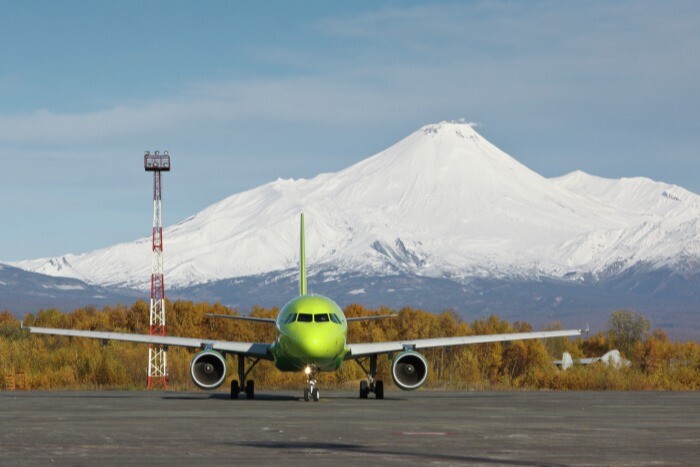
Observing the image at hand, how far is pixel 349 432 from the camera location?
25094 mm

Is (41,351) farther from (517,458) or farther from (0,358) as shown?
(517,458)

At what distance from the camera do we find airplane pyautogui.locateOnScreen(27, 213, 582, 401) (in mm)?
39562

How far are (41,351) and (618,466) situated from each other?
46.6 metres

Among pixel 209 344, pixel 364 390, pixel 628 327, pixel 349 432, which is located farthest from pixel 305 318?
pixel 628 327

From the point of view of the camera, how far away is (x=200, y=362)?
4309cm

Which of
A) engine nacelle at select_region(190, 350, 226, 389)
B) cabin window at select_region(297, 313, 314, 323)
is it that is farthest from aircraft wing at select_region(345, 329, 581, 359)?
engine nacelle at select_region(190, 350, 226, 389)

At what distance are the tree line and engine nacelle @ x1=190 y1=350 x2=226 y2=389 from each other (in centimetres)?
1069

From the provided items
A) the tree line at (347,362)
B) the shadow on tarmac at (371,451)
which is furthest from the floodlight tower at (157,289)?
the shadow on tarmac at (371,451)

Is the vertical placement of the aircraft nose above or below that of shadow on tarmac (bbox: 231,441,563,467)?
above

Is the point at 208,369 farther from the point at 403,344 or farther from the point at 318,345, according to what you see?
the point at 403,344

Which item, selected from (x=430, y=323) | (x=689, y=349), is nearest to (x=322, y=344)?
(x=689, y=349)

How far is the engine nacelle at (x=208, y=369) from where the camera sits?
42844mm

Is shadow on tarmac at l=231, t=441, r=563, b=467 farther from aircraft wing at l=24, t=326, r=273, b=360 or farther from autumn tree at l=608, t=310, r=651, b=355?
autumn tree at l=608, t=310, r=651, b=355

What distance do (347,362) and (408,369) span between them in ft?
54.3
